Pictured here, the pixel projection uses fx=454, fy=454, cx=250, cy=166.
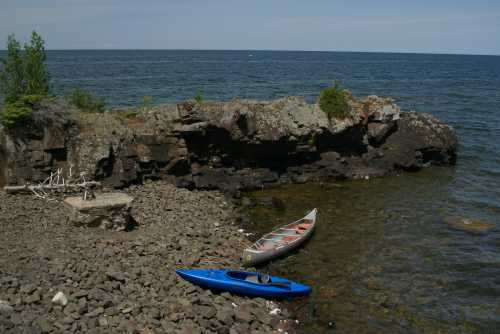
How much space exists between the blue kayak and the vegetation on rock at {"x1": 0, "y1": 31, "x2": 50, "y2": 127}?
14.8 metres

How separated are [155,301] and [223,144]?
16.9m

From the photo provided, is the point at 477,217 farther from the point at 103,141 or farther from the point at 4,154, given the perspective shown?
the point at 4,154

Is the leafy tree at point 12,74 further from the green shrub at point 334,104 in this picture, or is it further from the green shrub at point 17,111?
the green shrub at point 334,104

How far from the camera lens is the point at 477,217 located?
86.5 ft

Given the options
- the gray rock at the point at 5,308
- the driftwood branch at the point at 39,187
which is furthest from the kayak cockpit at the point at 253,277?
the driftwood branch at the point at 39,187

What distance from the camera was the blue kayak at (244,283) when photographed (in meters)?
16.8

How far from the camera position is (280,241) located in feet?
72.1

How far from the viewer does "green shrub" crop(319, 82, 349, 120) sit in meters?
34.0

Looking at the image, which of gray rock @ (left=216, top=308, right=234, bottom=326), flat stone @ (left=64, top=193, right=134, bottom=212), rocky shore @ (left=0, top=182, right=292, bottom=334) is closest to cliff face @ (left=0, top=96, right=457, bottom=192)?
rocky shore @ (left=0, top=182, right=292, bottom=334)

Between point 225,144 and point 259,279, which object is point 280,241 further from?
point 225,144

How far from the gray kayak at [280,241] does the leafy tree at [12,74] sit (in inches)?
658

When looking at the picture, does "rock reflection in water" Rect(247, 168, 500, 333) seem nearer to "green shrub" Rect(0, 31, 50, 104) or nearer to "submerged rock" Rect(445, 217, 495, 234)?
"submerged rock" Rect(445, 217, 495, 234)

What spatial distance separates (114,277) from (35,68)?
1757cm

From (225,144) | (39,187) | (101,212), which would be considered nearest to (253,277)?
(101,212)
